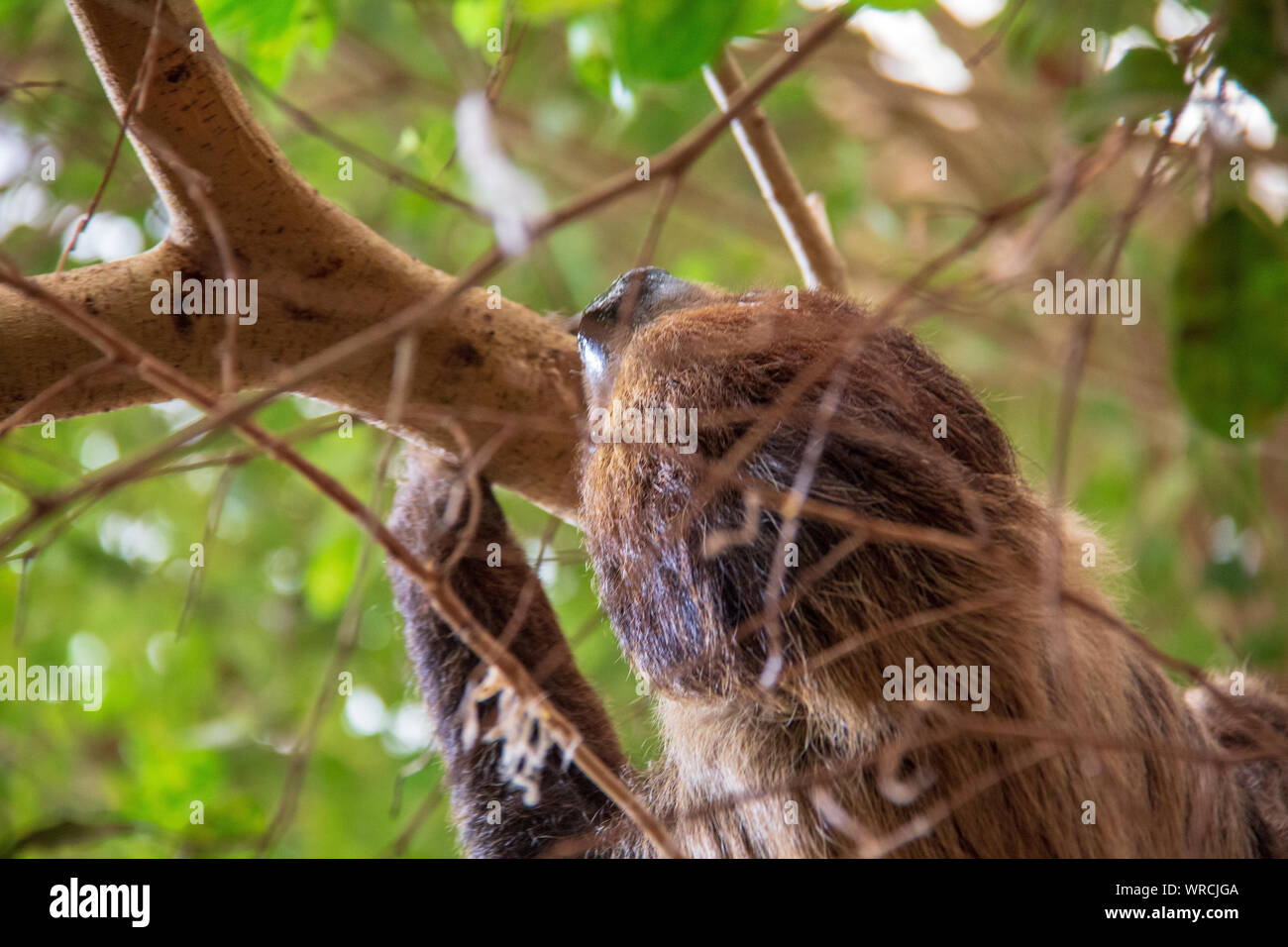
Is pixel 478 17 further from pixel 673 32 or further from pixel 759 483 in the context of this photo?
pixel 759 483

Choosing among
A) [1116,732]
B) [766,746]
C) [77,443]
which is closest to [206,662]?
[77,443]

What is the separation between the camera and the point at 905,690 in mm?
1794

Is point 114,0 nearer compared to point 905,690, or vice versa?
point 114,0

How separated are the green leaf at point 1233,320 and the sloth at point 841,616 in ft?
1.38

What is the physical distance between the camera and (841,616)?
1.79 metres

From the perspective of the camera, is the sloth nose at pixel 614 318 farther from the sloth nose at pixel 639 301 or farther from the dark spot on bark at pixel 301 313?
the dark spot on bark at pixel 301 313

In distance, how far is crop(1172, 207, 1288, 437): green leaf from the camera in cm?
205

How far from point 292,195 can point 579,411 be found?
628 millimetres

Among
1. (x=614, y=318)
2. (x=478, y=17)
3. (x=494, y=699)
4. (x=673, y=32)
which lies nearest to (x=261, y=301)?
(x=614, y=318)

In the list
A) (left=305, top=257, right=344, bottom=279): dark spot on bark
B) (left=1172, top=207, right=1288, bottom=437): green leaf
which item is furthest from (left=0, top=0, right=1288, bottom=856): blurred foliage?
(left=305, top=257, right=344, bottom=279): dark spot on bark

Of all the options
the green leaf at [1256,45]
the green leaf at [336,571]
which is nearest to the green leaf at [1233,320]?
the green leaf at [1256,45]
